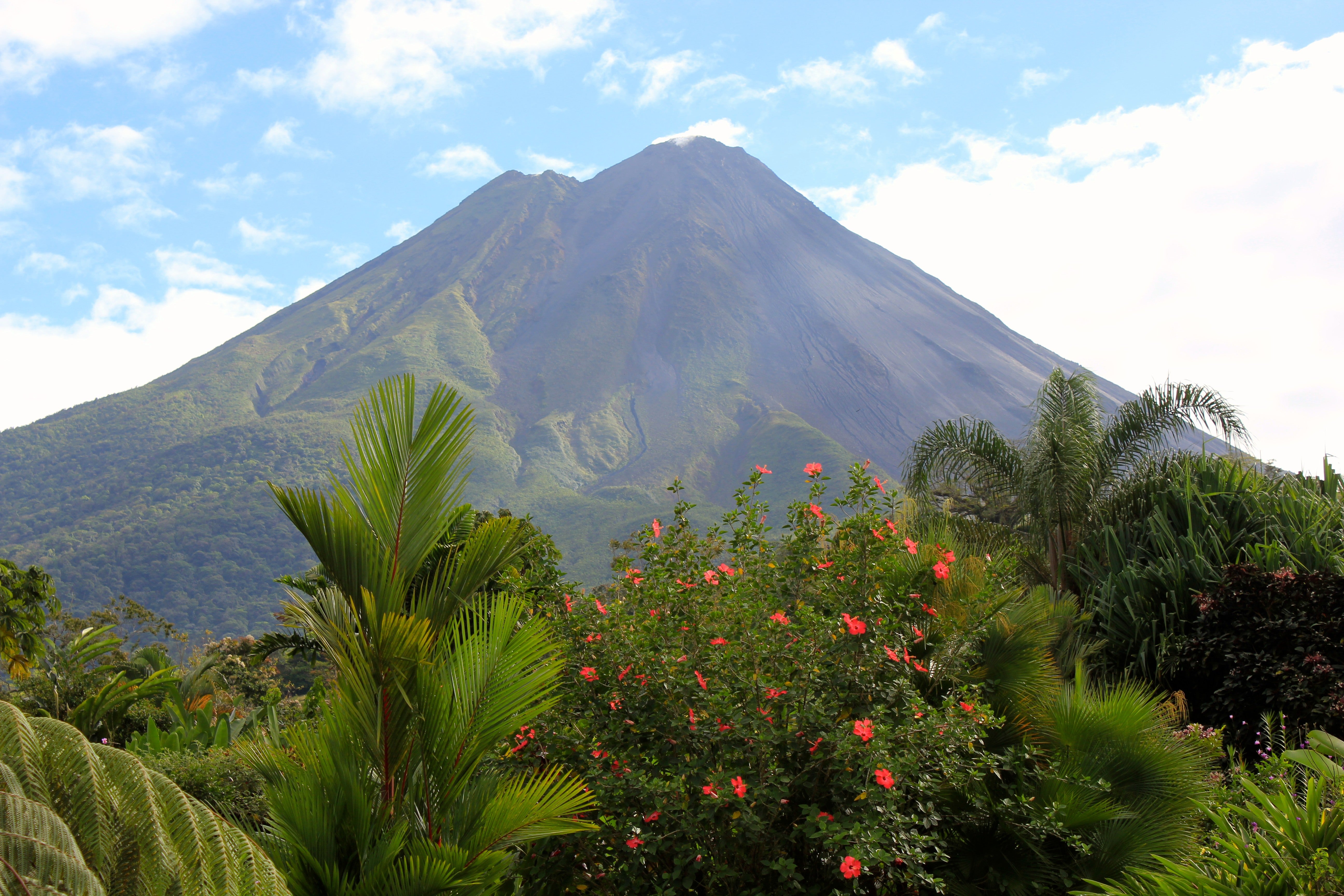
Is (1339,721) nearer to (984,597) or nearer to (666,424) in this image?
(984,597)

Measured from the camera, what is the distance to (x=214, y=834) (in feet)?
7.61

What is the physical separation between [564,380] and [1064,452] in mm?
125954

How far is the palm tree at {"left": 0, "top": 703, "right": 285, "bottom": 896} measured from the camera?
222 centimetres

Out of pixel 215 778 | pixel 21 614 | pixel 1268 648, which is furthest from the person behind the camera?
pixel 21 614

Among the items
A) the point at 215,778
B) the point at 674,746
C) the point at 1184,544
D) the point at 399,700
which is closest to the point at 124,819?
the point at 399,700

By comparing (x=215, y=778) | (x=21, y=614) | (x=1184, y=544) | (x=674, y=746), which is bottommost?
(x=215, y=778)

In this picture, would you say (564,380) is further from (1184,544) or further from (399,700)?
(399,700)

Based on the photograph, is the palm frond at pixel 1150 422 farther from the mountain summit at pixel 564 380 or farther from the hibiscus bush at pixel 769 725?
the mountain summit at pixel 564 380

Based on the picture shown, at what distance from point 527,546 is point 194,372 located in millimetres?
140738

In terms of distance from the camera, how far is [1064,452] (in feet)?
34.6

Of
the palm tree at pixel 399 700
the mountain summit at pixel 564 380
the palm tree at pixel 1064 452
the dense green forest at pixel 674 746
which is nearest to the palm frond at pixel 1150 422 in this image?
the palm tree at pixel 1064 452

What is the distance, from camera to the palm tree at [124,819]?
2219 mm

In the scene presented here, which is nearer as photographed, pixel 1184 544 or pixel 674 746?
pixel 674 746

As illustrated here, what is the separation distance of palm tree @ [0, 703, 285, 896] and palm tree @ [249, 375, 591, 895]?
0.92 m
